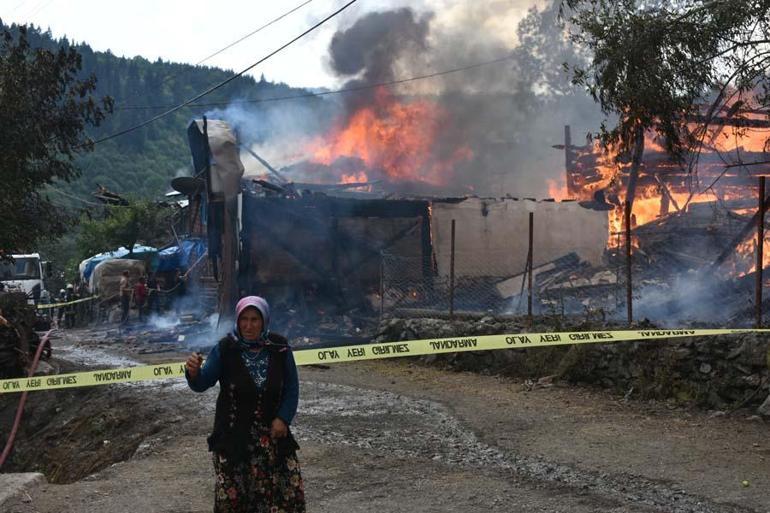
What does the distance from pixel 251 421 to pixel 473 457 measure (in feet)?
10.2

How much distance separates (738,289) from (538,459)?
8412 millimetres

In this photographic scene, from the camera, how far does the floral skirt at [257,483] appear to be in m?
3.86

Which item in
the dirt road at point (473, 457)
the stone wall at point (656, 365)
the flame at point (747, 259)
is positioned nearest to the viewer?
the dirt road at point (473, 457)

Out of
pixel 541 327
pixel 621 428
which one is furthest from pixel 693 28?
pixel 621 428

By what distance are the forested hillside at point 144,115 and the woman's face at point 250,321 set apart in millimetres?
57382

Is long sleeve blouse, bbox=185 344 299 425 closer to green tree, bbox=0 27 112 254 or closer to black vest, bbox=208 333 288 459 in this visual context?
black vest, bbox=208 333 288 459

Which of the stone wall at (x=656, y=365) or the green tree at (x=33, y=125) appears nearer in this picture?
the stone wall at (x=656, y=365)

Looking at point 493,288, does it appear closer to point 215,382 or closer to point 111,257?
point 215,382

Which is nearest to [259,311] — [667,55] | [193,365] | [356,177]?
[193,365]

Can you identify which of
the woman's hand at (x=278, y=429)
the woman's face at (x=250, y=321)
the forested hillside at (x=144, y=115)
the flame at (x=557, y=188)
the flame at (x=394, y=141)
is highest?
the forested hillside at (x=144, y=115)

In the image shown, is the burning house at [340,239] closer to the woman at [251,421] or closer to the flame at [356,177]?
the flame at [356,177]

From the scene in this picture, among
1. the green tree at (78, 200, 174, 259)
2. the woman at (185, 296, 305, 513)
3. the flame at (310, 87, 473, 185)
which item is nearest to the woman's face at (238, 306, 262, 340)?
the woman at (185, 296, 305, 513)

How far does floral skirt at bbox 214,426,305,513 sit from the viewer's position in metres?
3.86

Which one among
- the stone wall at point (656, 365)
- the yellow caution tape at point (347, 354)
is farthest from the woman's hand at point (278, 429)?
the stone wall at point (656, 365)
